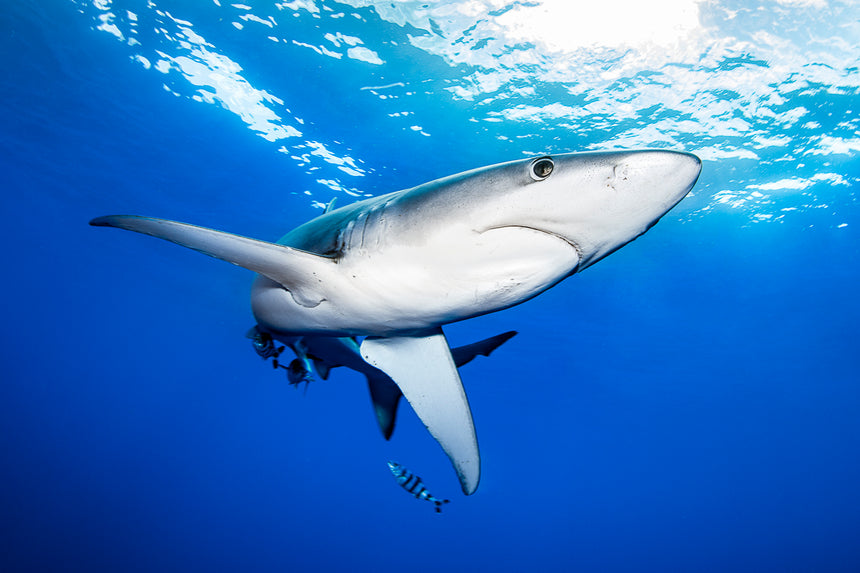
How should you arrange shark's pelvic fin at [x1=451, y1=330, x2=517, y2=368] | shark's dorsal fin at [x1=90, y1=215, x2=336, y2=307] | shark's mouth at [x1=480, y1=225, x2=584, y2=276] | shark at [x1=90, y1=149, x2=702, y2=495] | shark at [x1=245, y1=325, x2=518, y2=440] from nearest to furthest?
shark at [x1=90, y1=149, x2=702, y2=495], shark's mouth at [x1=480, y1=225, x2=584, y2=276], shark's dorsal fin at [x1=90, y1=215, x2=336, y2=307], shark's pelvic fin at [x1=451, y1=330, x2=517, y2=368], shark at [x1=245, y1=325, x2=518, y2=440]

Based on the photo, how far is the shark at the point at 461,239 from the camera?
4.55 ft

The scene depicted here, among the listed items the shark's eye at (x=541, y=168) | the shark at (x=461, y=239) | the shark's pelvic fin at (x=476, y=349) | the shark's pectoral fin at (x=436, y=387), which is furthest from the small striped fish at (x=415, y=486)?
the shark's eye at (x=541, y=168)

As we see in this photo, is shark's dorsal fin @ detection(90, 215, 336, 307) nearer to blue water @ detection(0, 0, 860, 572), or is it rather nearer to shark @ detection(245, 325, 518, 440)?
shark @ detection(245, 325, 518, 440)

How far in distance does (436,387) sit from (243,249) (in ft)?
5.81

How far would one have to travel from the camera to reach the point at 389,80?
10.1 meters

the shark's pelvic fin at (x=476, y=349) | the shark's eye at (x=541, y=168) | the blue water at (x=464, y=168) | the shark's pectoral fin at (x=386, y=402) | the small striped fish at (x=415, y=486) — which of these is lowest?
the small striped fish at (x=415, y=486)

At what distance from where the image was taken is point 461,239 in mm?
1674

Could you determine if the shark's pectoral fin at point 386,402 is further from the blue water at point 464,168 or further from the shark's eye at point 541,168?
the blue water at point 464,168

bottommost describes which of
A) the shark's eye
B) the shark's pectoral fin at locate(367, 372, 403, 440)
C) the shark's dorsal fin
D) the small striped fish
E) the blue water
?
the small striped fish

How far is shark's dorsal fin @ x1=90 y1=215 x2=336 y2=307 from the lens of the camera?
1965 mm

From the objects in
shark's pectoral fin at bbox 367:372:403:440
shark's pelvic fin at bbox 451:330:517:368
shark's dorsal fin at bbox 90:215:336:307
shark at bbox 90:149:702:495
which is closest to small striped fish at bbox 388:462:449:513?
shark's pectoral fin at bbox 367:372:403:440

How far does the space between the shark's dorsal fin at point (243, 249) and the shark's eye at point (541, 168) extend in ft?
3.73

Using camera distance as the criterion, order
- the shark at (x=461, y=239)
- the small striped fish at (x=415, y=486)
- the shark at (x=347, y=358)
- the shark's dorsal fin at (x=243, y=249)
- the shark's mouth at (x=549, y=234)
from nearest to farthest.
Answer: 1. the shark at (x=461, y=239)
2. the shark's mouth at (x=549, y=234)
3. the shark's dorsal fin at (x=243, y=249)
4. the shark at (x=347, y=358)
5. the small striped fish at (x=415, y=486)

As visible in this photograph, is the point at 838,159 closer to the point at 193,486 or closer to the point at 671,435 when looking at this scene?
the point at 671,435
